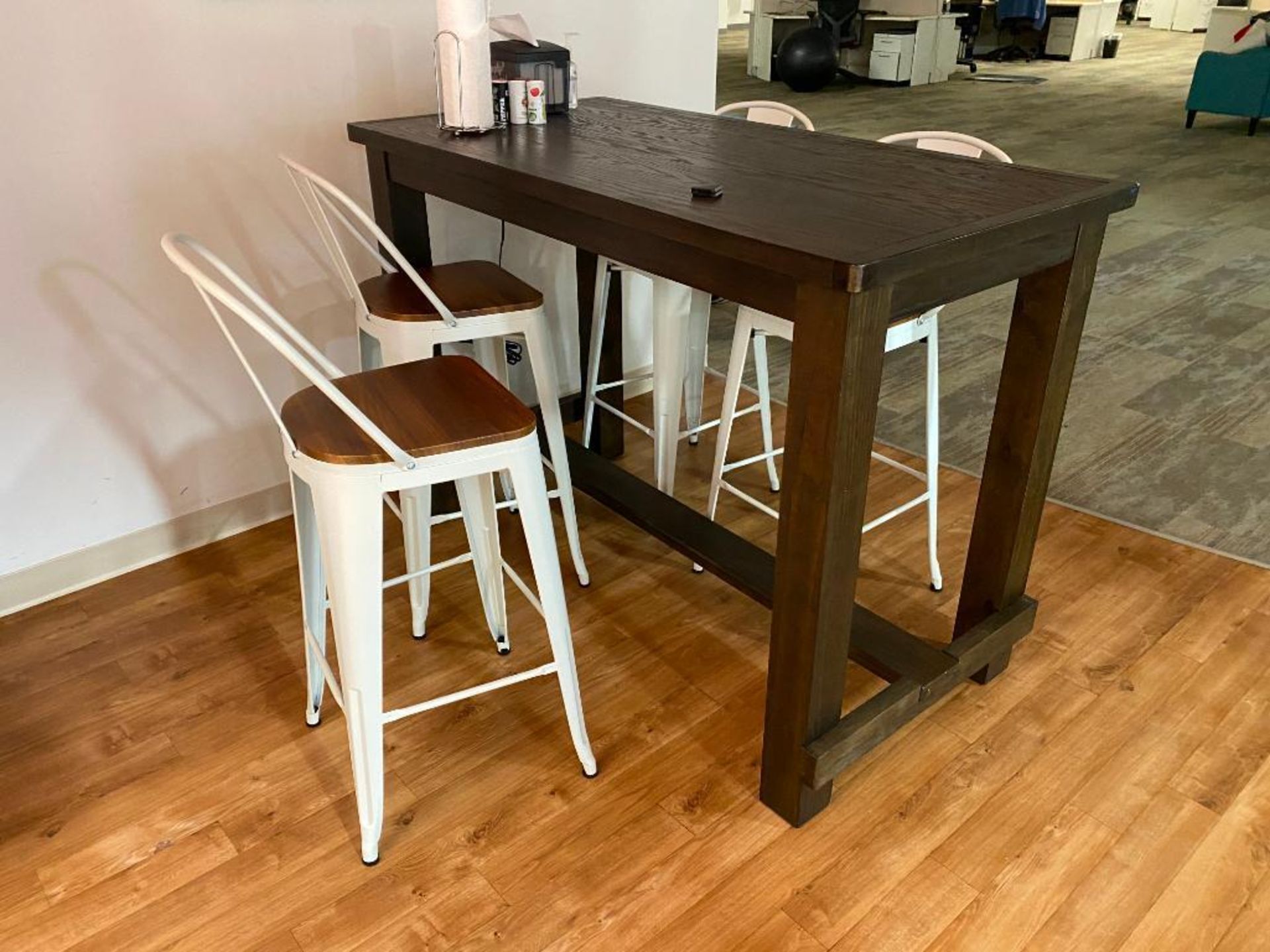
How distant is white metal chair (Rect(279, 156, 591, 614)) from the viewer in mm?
1848

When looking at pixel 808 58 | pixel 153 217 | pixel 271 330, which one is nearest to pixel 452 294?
pixel 153 217

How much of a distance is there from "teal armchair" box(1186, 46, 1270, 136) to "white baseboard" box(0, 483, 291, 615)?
7.50 metres

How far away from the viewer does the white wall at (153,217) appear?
1.89 meters

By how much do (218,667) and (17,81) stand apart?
1.19 meters

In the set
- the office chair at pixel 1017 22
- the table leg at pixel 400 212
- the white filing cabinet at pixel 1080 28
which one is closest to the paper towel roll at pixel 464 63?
the table leg at pixel 400 212

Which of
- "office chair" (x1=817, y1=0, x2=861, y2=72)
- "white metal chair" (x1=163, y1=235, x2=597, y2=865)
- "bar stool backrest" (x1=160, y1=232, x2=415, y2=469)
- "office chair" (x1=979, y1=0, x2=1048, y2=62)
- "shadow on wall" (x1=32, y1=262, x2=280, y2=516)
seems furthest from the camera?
"office chair" (x1=979, y1=0, x2=1048, y2=62)

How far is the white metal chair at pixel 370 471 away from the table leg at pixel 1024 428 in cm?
80

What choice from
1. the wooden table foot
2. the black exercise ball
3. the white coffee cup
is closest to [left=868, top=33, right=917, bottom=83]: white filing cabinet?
the black exercise ball

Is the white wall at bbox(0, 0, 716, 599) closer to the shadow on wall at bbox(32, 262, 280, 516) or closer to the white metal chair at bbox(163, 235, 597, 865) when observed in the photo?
the shadow on wall at bbox(32, 262, 280, 516)

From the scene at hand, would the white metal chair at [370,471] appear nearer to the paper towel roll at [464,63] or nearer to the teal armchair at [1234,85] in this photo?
the paper towel roll at [464,63]

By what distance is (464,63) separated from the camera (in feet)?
6.31

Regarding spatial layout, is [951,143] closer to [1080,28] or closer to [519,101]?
[519,101]

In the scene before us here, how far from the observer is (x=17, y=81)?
71.4 inches

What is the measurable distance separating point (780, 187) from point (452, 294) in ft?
2.51
